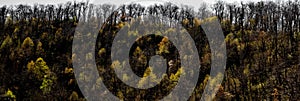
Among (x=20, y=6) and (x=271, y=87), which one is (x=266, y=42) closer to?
(x=271, y=87)

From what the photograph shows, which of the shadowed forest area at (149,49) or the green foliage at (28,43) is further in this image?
the green foliage at (28,43)

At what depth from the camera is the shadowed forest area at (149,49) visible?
40.0 m

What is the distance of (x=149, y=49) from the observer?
56594 mm

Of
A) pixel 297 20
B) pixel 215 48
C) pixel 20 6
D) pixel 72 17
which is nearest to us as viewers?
pixel 215 48

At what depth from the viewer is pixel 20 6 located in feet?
250

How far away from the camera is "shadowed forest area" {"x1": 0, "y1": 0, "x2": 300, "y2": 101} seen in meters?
40.0

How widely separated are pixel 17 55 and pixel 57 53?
20.8 feet

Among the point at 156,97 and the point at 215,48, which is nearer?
the point at 156,97

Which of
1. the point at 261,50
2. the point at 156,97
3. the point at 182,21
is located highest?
the point at 182,21

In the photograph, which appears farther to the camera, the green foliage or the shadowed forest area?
the green foliage

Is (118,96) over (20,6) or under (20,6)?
under

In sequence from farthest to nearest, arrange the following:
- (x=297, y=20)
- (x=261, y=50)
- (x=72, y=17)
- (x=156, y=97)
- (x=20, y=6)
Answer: (x=20, y=6), (x=72, y=17), (x=297, y=20), (x=261, y=50), (x=156, y=97)

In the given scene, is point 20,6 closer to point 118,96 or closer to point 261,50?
point 118,96

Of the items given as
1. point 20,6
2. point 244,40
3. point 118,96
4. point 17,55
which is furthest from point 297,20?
point 20,6
